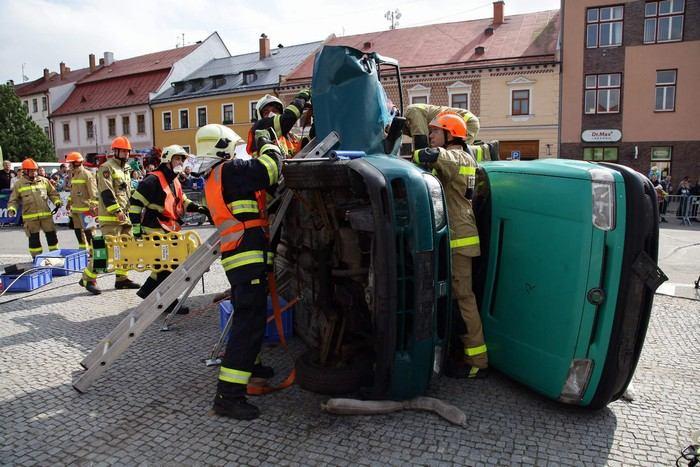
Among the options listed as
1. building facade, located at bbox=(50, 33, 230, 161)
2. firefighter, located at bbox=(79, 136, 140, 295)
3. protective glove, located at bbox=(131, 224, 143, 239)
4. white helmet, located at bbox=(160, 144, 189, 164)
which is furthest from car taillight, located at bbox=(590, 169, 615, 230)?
building facade, located at bbox=(50, 33, 230, 161)

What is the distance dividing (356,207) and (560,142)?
26.0m

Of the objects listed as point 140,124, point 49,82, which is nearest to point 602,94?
point 140,124

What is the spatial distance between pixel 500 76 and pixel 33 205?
24439 millimetres

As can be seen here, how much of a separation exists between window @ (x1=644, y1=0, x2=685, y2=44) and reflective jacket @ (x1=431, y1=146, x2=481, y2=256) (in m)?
26.2

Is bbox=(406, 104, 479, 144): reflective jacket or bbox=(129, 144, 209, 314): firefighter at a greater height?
bbox=(406, 104, 479, 144): reflective jacket

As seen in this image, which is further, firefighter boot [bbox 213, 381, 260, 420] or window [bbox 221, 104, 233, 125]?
window [bbox 221, 104, 233, 125]

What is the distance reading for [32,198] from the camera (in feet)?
27.5

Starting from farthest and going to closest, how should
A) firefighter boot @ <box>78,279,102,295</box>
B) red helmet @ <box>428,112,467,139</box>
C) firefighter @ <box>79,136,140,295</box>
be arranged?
firefighter @ <box>79,136,140,295</box> < firefighter boot @ <box>78,279,102,295</box> < red helmet @ <box>428,112,467,139</box>

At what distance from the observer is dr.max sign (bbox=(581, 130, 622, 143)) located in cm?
2541

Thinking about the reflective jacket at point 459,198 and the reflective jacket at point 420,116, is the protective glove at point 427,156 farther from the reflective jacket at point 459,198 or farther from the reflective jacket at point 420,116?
the reflective jacket at point 420,116

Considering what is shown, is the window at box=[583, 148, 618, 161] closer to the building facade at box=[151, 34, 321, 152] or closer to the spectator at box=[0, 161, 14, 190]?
the building facade at box=[151, 34, 321, 152]

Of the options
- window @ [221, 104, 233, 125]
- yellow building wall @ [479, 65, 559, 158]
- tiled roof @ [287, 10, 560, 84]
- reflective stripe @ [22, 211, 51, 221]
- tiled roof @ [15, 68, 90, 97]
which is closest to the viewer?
reflective stripe @ [22, 211, 51, 221]

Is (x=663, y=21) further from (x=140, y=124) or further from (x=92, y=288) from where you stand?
(x=140, y=124)

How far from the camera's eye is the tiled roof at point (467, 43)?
2802 centimetres
